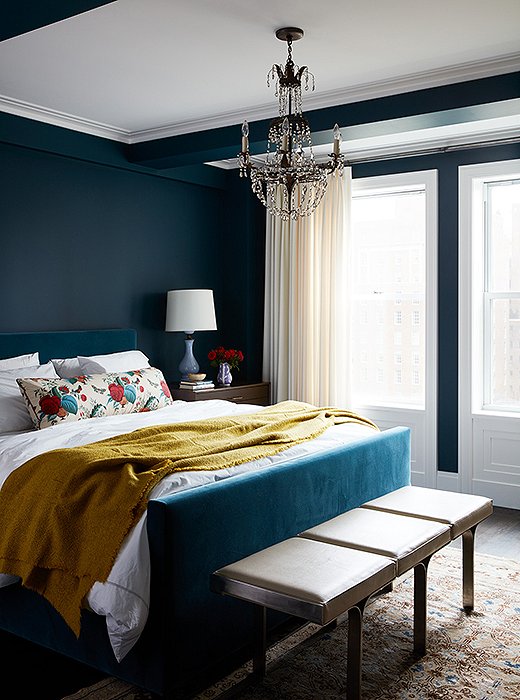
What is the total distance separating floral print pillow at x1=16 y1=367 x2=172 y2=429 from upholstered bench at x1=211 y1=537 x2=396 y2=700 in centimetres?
167

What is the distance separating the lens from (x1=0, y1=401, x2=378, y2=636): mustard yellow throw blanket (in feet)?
8.50

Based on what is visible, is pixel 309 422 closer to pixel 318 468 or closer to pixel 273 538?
pixel 318 468

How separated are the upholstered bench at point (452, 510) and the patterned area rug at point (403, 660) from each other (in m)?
0.21

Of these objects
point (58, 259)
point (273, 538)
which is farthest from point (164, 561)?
point (58, 259)

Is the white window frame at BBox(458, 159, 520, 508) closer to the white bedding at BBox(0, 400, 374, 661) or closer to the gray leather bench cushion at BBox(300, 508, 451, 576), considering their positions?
the white bedding at BBox(0, 400, 374, 661)

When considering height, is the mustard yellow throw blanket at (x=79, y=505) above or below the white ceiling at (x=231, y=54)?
below

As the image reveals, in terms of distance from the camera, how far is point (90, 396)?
13.4ft

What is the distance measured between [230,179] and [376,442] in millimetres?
3350

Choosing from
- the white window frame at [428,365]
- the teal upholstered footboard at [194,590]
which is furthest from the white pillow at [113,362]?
the white window frame at [428,365]

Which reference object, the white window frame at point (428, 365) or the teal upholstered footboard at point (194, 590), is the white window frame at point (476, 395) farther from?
the teal upholstered footboard at point (194, 590)

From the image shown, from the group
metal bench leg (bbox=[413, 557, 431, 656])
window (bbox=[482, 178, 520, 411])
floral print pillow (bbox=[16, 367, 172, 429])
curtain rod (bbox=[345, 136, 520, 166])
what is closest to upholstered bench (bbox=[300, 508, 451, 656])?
metal bench leg (bbox=[413, 557, 431, 656])

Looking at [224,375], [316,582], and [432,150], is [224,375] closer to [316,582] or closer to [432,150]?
[432,150]

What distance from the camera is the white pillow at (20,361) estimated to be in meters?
4.40

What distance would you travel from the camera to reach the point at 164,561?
254 cm
